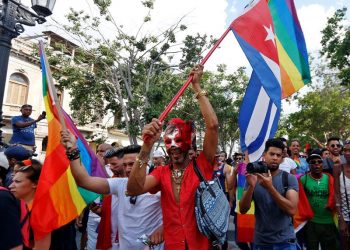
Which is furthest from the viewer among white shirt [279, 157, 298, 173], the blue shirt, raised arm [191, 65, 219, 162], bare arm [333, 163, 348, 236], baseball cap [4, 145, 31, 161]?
the blue shirt

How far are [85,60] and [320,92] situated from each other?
21036 millimetres

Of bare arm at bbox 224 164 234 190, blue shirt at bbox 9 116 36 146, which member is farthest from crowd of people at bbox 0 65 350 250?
blue shirt at bbox 9 116 36 146

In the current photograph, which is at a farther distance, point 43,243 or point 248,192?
point 248,192

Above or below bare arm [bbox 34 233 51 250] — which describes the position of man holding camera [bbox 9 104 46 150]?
above

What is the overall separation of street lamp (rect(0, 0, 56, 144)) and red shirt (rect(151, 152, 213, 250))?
2.75m

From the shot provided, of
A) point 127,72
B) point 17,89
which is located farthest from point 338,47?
point 17,89

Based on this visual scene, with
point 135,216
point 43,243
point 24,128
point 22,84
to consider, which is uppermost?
point 22,84

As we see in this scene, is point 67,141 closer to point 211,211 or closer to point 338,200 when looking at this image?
point 211,211

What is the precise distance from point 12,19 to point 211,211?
376 centimetres

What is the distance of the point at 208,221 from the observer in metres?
2.50

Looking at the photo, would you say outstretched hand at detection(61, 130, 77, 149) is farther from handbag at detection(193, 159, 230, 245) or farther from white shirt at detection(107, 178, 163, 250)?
handbag at detection(193, 159, 230, 245)

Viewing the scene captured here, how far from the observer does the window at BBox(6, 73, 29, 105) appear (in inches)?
946

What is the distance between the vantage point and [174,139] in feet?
9.11

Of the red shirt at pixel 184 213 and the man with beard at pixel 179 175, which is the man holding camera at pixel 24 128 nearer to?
the man with beard at pixel 179 175
